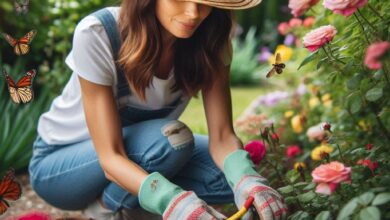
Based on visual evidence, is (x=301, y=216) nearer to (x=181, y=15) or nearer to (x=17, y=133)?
(x=181, y=15)

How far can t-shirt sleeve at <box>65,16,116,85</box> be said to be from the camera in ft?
5.99

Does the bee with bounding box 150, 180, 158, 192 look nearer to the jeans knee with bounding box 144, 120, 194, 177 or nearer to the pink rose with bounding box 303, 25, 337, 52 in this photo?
the jeans knee with bounding box 144, 120, 194, 177

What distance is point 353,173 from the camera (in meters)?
1.57

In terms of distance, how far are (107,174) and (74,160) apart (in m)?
0.22

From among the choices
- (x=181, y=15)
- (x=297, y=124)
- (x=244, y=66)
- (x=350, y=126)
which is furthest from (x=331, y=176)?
(x=244, y=66)

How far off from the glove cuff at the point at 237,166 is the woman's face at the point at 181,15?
0.39 m

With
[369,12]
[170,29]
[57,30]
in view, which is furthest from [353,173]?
[57,30]

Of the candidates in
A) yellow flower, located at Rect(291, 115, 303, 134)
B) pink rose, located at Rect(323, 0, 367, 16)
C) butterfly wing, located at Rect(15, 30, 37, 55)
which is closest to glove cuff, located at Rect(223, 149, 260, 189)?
pink rose, located at Rect(323, 0, 367, 16)

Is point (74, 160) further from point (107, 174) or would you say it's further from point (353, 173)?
point (353, 173)

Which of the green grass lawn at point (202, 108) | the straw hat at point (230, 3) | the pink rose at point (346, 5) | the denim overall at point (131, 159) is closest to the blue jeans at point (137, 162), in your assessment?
the denim overall at point (131, 159)

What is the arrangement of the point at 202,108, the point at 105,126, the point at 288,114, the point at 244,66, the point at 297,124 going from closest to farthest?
the point at 105,126 < the point at 297,124 < the point at 288,114 < the point at 202,108 < the point at 244,66

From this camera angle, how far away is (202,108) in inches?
177

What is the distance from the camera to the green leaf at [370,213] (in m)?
1.23

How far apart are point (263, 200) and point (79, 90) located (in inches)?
29.3
